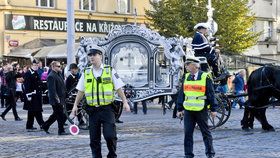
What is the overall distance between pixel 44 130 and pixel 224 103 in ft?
14.7

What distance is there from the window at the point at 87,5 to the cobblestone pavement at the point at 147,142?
22.8 metres

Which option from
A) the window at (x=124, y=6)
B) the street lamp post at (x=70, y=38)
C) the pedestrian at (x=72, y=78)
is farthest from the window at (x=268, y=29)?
the pedestrian at (x=72, y=78)

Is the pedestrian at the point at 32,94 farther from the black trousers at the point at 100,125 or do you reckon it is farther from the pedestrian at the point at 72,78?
the black trousers at the point at 100,125

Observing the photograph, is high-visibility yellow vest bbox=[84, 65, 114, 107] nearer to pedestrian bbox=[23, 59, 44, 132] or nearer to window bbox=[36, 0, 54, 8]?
pedestrian bbox=[23, 59, 44, 132]

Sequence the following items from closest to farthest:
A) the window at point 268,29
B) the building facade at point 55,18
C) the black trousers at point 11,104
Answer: the black trousers at point 11,104
the building facade at point 55,18
the window at point 268,29

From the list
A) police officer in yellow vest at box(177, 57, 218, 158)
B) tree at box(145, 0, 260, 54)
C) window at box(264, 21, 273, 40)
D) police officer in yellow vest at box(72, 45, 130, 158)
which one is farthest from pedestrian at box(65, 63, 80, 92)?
window at box(264, 21, 273, 40)

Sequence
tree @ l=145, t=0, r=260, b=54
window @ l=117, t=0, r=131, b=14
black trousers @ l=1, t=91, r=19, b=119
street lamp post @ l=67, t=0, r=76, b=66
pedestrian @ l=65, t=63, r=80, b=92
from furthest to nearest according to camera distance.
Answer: window @ l=117, t=0, r=131, b=14, tree @ l=145, t=0, r=260, b=54, street lamp post @ l=67, t=0, r=76, b=66, black trousers @ l=1, t=91, r=19, b=119, pedestrian @ l=65, t=63, r=80, b=92

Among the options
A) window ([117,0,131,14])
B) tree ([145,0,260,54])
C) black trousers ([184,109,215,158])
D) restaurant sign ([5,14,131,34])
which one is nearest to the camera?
black trousers ([184,109,215,158])

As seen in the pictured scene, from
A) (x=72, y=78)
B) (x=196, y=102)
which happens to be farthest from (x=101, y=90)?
(x=72, y=78)

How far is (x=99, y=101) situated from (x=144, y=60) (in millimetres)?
6924

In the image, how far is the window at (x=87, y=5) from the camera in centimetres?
4022

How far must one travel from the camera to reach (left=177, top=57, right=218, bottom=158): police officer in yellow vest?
35.5ft

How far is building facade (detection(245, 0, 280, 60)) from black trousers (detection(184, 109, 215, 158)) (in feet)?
136

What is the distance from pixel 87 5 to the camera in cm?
4075
